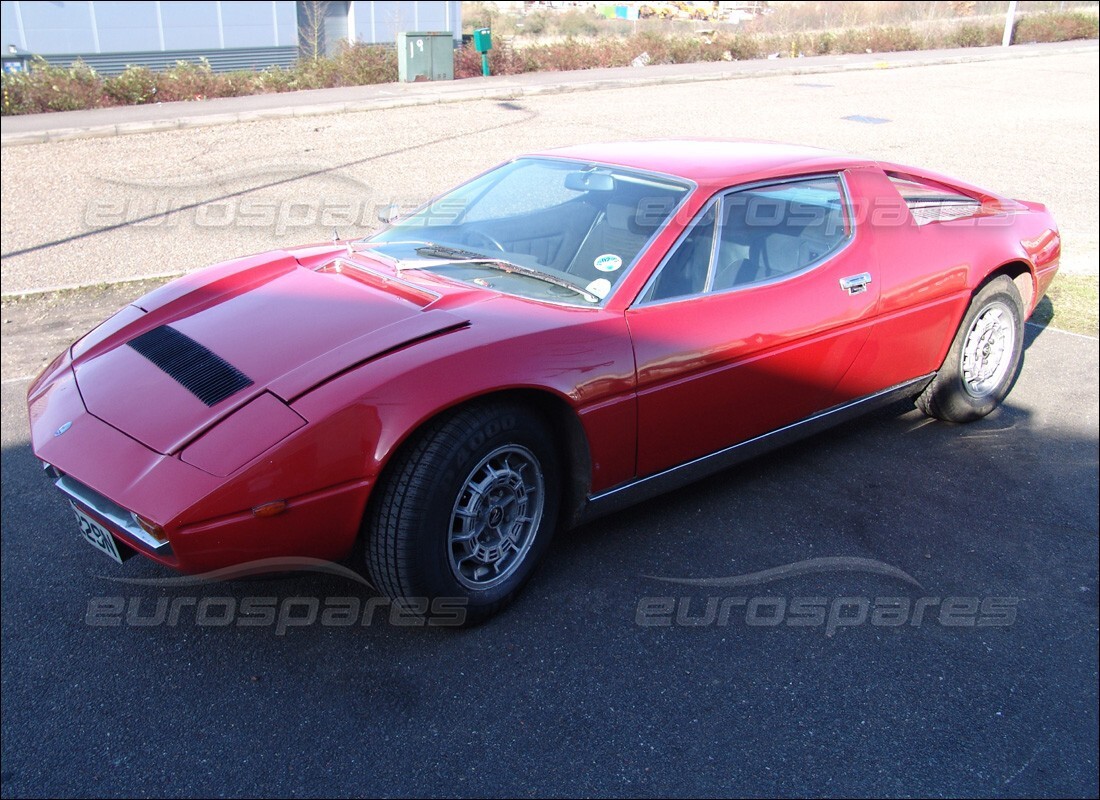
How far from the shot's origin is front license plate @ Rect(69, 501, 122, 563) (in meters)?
2.74

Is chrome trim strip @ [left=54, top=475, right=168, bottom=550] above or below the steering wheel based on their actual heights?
below

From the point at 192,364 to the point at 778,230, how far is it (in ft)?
7.72

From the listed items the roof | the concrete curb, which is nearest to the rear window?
the roof

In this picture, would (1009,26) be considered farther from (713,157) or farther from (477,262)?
(477,262)

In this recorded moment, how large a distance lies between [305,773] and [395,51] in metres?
18.1

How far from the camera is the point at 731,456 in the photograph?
369 cm

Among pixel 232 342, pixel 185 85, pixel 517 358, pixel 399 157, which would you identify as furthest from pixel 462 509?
pixel 185 85

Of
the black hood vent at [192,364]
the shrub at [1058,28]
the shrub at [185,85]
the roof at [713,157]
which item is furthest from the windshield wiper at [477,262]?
the shrub at [1058,28]

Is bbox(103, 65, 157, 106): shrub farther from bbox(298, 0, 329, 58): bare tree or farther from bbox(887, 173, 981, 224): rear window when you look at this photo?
bbox(887, 173, 981, 224): rear window

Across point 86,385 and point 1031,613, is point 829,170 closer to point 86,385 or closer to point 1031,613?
point 1031,613

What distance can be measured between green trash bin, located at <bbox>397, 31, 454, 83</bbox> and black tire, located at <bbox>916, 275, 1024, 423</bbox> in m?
15.1

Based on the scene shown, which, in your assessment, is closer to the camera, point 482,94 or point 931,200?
point 931,200

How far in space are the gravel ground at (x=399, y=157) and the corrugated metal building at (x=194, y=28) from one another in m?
11.7

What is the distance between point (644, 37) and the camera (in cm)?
2167
